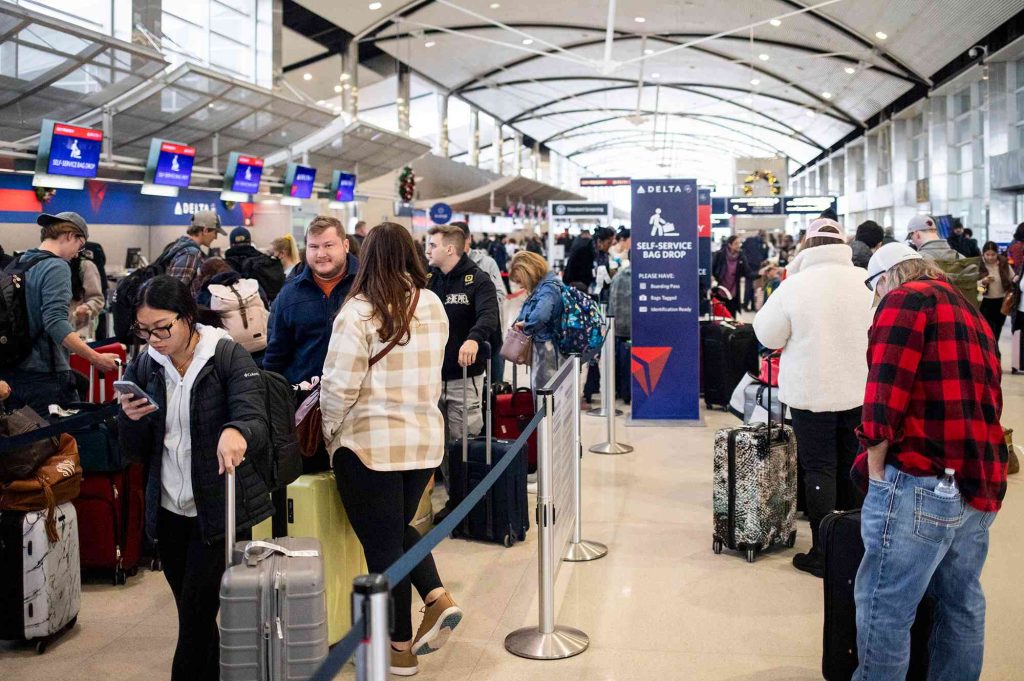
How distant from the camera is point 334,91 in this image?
29500mm

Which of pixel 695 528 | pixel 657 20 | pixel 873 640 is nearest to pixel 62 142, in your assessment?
Result: pixel 695 528

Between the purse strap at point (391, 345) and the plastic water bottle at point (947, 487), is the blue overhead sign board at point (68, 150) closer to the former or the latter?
the purse strap at point (391, 345)

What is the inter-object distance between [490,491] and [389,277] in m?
2.12

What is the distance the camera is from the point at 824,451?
4.71m

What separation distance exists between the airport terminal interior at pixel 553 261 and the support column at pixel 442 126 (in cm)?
16

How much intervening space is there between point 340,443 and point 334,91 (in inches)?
1087

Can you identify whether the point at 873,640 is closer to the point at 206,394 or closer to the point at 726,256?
the point at 206,394

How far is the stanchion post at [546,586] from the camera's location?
3.79 m

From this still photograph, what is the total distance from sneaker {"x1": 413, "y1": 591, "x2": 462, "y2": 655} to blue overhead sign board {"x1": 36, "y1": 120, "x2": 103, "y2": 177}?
11.8 metres

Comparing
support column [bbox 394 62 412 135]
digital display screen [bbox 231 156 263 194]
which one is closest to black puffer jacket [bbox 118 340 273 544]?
digital display screen [bbox 231 156 263 194]

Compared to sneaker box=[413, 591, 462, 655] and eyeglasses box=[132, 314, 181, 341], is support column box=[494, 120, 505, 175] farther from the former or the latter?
eyeglasses box=[132, 314, 181, 341]

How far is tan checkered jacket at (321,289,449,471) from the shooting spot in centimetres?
334

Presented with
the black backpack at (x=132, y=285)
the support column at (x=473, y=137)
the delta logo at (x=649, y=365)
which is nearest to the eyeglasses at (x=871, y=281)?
the delta logo at (x=649, y=365)

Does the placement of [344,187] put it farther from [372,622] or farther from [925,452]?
[372,622]
